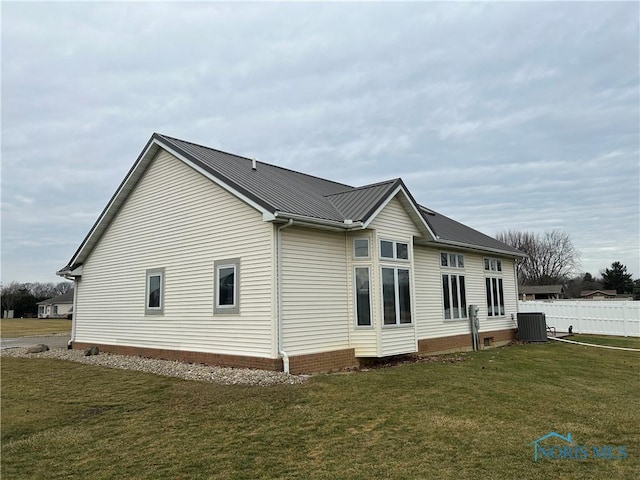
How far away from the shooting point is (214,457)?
18.2ft

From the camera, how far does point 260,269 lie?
A: 1086 cm

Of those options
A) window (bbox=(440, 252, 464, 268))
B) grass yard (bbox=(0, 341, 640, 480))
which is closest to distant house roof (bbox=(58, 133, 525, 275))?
window (bbox=(440, 252, 464, 268))

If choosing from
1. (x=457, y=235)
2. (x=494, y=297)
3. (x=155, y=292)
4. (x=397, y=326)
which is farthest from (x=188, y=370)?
(x=494, y=297)

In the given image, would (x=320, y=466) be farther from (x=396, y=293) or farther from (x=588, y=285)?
(x=588, y=285)

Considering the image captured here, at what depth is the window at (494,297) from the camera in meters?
19.4

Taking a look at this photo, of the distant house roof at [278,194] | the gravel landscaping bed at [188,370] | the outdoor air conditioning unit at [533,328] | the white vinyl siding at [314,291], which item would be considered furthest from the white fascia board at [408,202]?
the outdoor air conditioning unit at [533,328]

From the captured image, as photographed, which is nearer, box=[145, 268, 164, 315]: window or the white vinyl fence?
box=[145, 268, 164, 315]: window

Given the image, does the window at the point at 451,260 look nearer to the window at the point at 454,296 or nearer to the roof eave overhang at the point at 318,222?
the window at the point at 454,296

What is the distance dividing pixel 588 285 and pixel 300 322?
85360 mm

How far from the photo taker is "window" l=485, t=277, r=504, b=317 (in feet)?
63.6

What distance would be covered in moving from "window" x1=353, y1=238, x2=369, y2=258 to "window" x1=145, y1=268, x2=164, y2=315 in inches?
235

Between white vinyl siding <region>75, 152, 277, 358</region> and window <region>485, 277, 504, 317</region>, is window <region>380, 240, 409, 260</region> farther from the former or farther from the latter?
window <region>485, 277, 504, 317</region>

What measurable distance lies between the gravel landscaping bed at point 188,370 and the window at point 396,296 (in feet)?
10.4

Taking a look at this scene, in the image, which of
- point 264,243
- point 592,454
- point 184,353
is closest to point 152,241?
point 184,353
